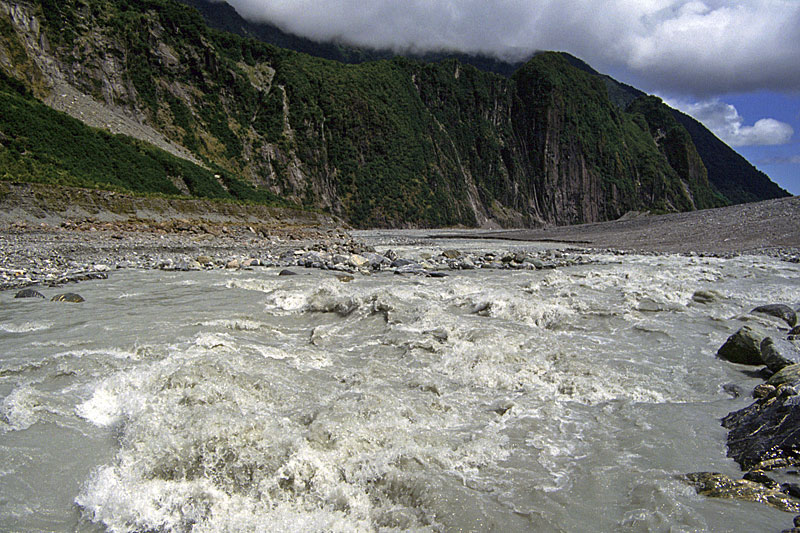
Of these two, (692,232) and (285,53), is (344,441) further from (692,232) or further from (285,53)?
(285,53)

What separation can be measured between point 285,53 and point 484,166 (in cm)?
5504

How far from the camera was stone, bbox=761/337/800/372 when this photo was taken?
5.60 metres

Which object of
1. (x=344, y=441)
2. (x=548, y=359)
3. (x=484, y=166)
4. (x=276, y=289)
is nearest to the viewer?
(x=344, y=441)

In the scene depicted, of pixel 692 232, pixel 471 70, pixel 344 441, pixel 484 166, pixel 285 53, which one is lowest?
pixel 344 441

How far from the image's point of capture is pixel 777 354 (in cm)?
573

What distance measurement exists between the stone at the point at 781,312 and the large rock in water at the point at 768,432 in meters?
5.11

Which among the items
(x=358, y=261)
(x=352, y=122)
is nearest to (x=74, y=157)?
(x=358, y=261)

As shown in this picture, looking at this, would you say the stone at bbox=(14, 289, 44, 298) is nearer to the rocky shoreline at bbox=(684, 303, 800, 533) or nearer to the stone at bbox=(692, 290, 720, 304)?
the rocky shoreline at bbox=(684, 303, 800, 533)

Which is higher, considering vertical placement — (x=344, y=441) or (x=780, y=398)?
(x=780, y=398)

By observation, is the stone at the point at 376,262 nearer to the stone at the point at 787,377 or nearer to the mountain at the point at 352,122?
the stone at the point at 787,377

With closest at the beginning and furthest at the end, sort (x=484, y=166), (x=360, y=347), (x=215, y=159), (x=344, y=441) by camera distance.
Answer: (x=344, y=441), (x=360, y=347), (x=215, y=159), (x=484, y=166)

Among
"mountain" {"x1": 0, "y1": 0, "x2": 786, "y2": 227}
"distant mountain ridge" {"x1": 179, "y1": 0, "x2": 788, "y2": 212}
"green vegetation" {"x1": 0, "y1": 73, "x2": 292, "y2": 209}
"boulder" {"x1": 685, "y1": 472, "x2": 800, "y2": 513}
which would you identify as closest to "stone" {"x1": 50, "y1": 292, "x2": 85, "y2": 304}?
"boulder" {"x1": 685, "y1": 472, "x2": 800, "y2": 513}

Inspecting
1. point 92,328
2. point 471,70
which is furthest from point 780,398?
point 471,70

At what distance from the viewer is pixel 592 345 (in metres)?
7.05
